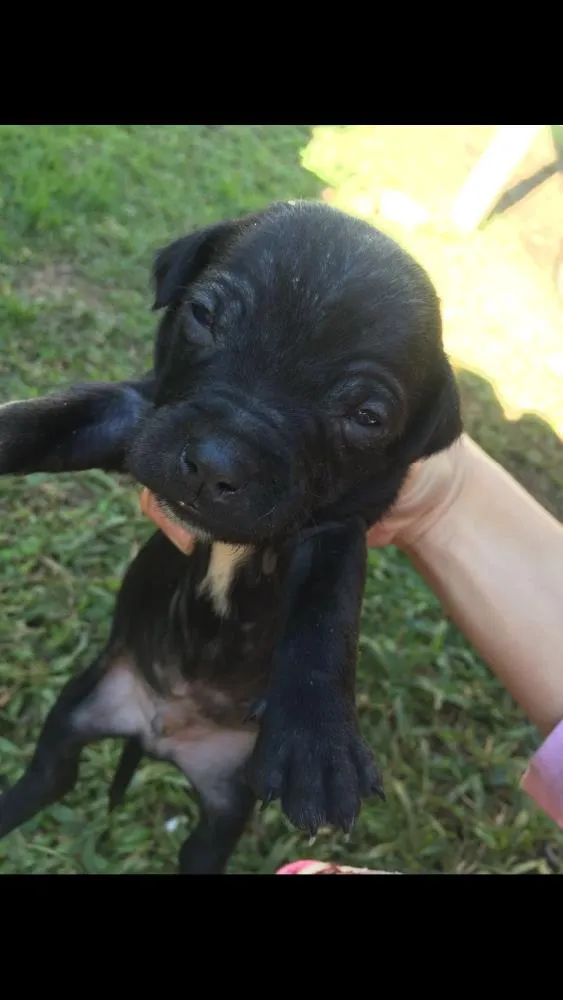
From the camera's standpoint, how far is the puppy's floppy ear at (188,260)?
2.65 metres

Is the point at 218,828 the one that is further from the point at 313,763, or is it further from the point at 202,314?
the point at 202,314

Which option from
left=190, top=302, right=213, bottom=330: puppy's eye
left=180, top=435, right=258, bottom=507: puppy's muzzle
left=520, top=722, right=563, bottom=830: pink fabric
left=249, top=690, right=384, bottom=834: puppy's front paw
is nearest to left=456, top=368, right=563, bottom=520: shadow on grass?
left=520, top=722, right=563, bottom=830: pink fabric

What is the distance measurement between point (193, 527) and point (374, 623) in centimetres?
252

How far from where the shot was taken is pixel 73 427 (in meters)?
→ 2.84

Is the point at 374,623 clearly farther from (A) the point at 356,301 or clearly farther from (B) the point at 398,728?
(A) the point at 356,301

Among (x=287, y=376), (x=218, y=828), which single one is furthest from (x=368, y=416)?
(x=218, y=828)

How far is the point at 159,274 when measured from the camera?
2750 mm

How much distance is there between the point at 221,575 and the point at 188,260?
0.98 metres

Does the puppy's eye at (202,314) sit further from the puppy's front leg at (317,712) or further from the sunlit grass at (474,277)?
the sunlit grass at (474,277)

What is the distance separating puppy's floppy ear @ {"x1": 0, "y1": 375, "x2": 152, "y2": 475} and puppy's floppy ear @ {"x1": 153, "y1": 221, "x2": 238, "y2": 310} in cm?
34

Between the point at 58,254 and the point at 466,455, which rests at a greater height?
the point at 466,455

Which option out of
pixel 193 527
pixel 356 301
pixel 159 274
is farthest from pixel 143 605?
pixel 356 301

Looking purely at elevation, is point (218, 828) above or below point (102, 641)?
above

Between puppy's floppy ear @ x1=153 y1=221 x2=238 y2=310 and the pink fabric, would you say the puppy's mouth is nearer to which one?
puppy's floppy ear @ x1=153 y1=221 x2=238 y2=310
